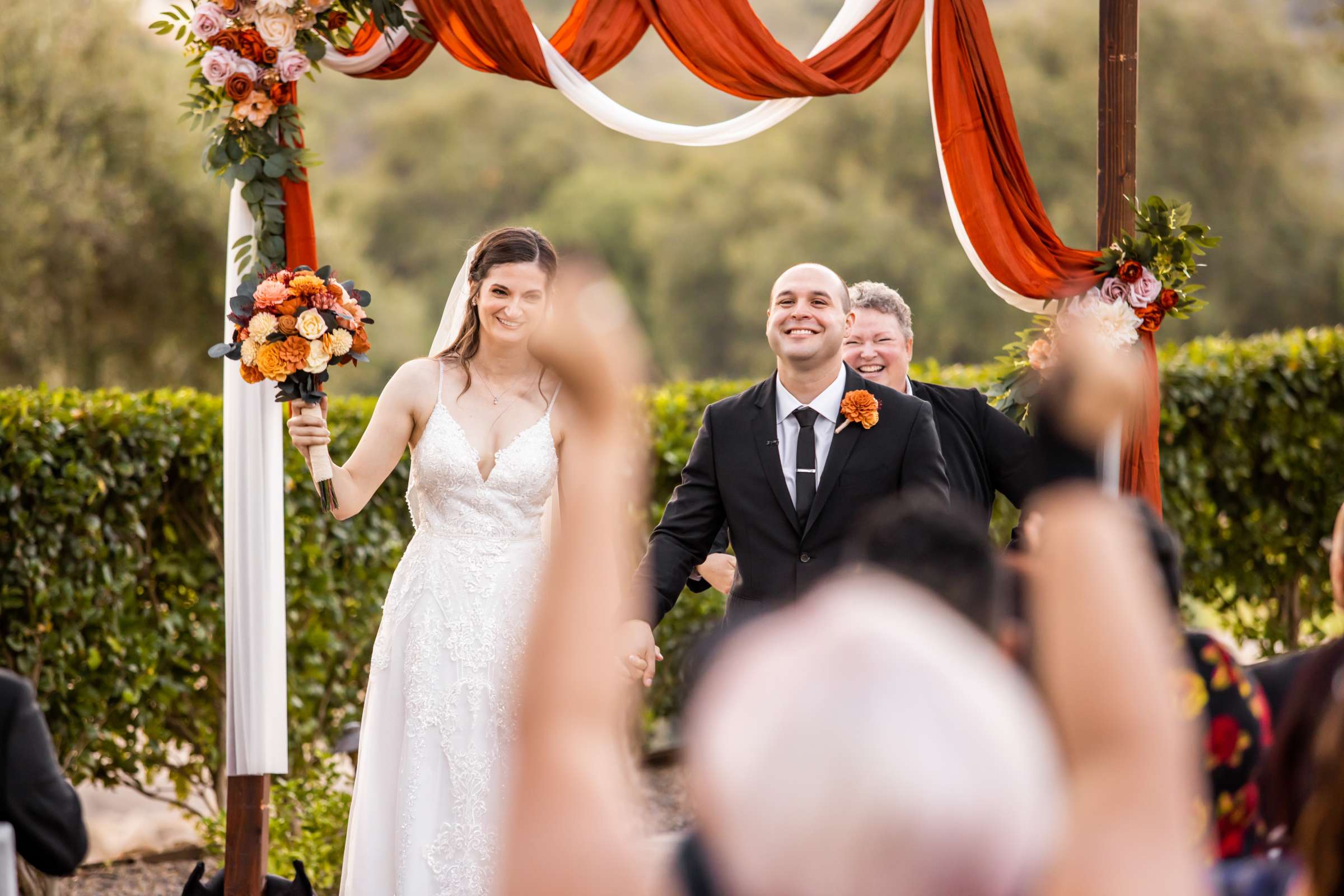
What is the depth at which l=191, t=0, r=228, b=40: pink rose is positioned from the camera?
14.2ft

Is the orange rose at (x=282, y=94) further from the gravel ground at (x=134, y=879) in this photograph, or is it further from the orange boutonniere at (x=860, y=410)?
the gravel ground at (x=134, y=879)

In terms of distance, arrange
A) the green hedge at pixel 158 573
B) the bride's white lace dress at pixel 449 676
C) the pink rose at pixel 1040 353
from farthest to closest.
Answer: the green hedge at pixel 158 573
the pink rose at pixel 1040 353
the bride's white lace dress at pixel 449 676

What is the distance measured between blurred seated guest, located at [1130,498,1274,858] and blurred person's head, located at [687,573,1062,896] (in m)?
1.41

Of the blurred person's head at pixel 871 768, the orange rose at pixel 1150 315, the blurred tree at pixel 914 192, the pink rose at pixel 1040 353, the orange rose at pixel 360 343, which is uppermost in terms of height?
the blurred tree at pixel 914 192

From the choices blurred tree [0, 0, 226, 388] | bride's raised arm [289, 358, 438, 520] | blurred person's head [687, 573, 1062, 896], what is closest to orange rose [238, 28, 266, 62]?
bride's raised arm [289, 358, 438, 520]

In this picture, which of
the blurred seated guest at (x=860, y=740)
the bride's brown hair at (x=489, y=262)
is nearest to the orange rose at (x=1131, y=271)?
the bride's brown hair at (x=489, y=262)

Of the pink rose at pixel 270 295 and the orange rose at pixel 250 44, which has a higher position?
the orange rose at pixel 250 44

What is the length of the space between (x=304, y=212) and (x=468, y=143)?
3844cm

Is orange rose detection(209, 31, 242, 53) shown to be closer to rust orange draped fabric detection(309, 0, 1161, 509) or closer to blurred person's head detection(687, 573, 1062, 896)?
rust orange draped fabric detection(309, 0, 1161, 509)

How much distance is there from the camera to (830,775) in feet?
2.74

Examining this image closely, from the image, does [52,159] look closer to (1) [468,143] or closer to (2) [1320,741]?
(2) [1320,741]

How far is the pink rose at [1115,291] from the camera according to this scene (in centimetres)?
508

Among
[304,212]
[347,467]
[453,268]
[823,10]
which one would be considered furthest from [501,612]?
[823,10]

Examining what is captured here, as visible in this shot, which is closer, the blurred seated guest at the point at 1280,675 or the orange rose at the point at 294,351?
the blurred seated guest at the point at 1280,675
